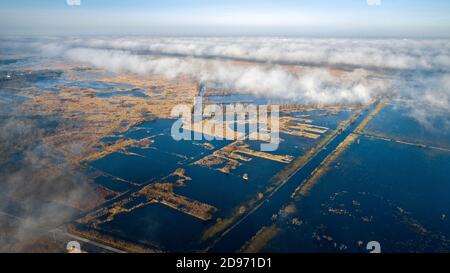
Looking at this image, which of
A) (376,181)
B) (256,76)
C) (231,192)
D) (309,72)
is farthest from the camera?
(309,72)

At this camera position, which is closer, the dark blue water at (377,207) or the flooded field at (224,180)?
the dark blue water at (377,207)

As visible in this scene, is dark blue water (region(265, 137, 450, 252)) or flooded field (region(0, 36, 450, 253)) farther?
flooded field (region(0, 36, 450, 253))

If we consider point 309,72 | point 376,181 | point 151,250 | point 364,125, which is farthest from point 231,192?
point 309,72

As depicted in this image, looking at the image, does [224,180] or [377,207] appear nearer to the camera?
[377,207]

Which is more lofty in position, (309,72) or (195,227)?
(309,72)

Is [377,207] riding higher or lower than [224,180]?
lower
